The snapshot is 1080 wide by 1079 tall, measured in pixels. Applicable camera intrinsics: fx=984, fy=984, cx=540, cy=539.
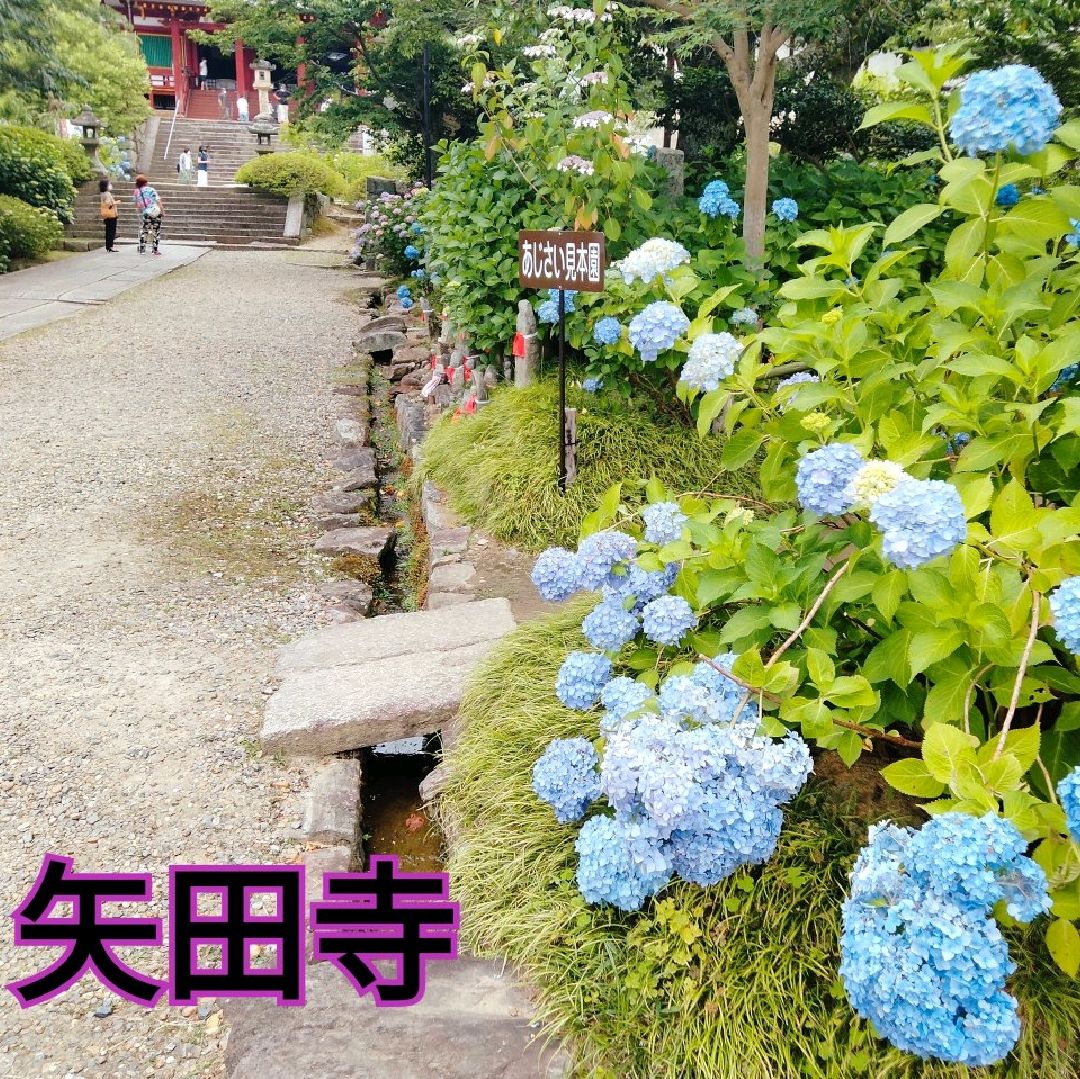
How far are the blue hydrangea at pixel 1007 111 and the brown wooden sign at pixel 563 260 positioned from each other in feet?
A: 7.66

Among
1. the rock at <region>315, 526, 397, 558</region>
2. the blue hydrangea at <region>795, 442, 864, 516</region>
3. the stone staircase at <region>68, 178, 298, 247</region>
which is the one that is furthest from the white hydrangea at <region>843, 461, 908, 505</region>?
the stone staircase at <region>68, 178, 298, 247</region>

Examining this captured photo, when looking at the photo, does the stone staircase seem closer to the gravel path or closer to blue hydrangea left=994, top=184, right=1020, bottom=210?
the gravel path

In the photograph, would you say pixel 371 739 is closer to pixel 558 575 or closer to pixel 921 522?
pixel 558 575

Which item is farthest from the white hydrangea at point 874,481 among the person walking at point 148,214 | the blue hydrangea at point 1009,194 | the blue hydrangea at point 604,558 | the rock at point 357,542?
the person walking at point 148,214

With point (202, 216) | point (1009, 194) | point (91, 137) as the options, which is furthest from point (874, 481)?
point (91, 137)

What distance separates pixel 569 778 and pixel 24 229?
561 inches

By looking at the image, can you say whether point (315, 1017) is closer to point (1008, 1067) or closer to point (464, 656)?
point (1008, 1067)

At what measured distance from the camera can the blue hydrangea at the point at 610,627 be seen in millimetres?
2209

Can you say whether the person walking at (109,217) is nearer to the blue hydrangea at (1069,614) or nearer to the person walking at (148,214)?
the person walking at (148,214)

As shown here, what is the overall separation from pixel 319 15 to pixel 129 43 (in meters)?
16.8

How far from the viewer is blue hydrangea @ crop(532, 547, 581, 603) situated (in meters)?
2.30

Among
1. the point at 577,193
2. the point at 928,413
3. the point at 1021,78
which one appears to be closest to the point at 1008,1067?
the point at 928,413

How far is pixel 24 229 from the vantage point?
13523 mm

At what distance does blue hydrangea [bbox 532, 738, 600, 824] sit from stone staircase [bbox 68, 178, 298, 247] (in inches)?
702
